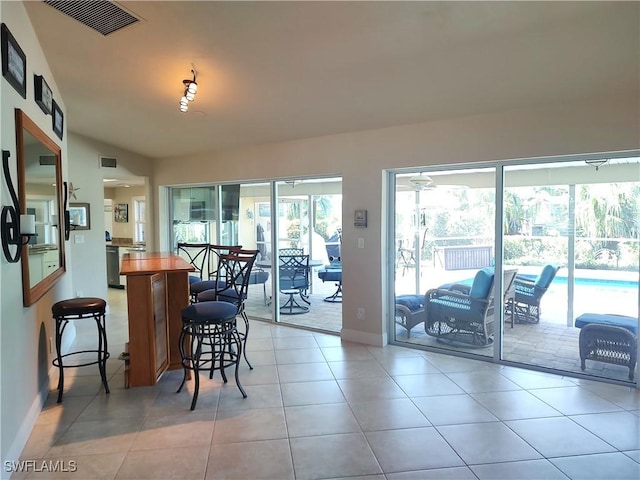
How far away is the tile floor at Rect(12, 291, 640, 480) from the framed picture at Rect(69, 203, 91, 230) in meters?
2.68

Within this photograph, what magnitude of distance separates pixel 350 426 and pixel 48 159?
3.25 m

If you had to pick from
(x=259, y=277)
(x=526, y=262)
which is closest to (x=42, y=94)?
(x=259, y=277)

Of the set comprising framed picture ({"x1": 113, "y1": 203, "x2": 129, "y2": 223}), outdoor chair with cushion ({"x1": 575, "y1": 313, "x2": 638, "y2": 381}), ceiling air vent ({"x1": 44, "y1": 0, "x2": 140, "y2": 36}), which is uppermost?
ceiling air vent ({"x1": 44, "y1": 0, "x2": 140, "y2": 36})

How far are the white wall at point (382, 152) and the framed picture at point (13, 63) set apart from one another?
2804 mm

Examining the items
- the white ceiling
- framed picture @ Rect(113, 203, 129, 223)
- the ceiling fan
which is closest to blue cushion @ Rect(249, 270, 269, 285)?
the white ceiling

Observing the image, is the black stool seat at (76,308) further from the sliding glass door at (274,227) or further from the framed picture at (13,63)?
the sliding glass door at (274,227)

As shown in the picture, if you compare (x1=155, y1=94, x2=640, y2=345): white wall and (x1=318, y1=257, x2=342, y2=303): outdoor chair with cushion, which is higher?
(x1=155, y1=94, x2=640, y2=345): white wall

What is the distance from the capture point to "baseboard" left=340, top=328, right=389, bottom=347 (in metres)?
4.43

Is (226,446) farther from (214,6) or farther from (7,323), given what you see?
(214,6)

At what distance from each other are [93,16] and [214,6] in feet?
2.95

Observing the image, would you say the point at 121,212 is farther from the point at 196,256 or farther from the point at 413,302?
the point at 413,302

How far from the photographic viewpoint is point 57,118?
398cm

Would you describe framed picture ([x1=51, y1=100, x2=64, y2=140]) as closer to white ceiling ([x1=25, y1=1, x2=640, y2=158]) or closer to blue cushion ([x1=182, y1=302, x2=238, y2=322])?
white ceiling ([x1=25, y1=1, x2=640, y2=158])

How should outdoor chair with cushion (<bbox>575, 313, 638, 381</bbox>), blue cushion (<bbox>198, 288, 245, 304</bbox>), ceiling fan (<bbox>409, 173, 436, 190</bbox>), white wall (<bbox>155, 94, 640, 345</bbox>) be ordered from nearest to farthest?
white wall (<bbox>155, 94, 640, 345</bbox>)
outdoor chair with cushion (<bbox>575, 313, 638, 381</bbox>)
blue cushion (<bbox>198, 288, 245, 304</bbox>)
ceiling fan (<bbox>409, 173, 436, 190</bbox>)
